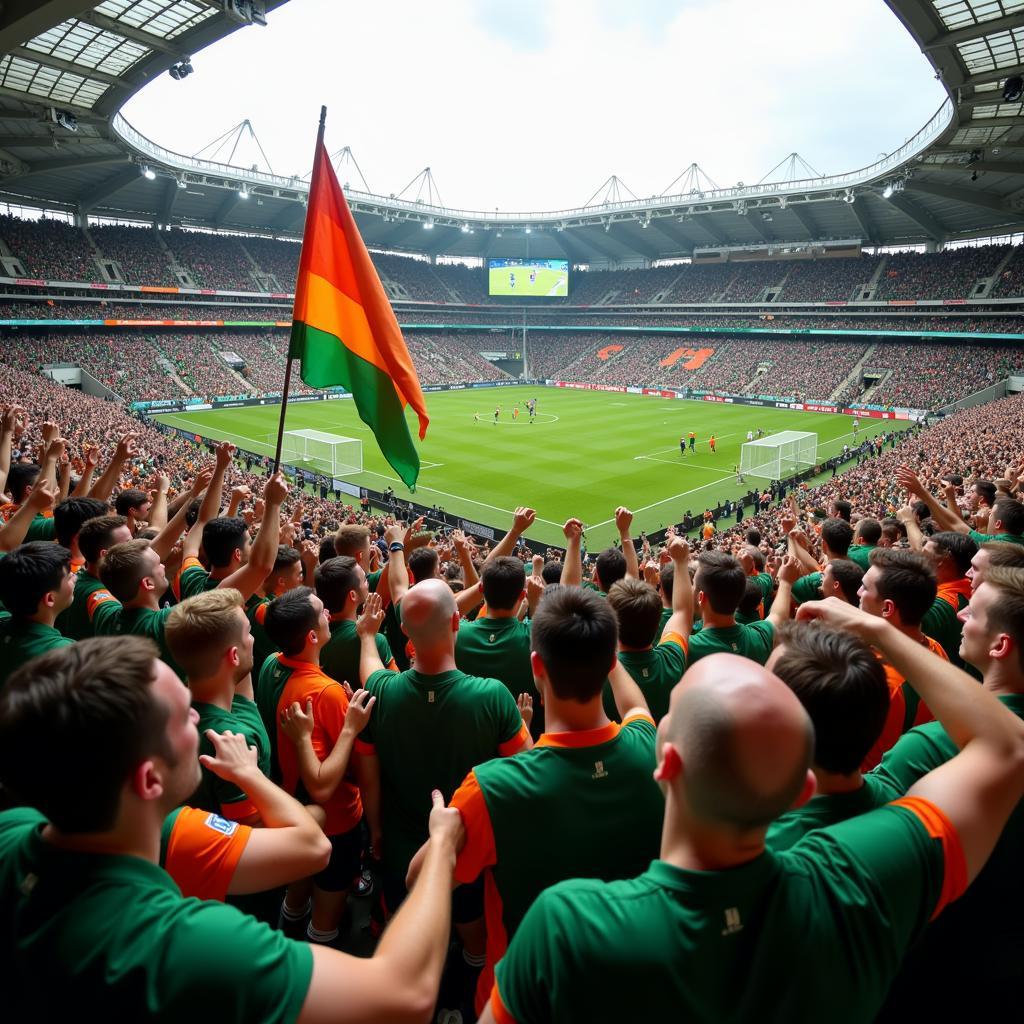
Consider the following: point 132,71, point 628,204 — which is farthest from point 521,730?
point 628,204

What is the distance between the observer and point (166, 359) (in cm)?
5541

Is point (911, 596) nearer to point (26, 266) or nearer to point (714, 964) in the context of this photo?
point (714, 964)

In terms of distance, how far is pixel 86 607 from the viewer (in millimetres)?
5375

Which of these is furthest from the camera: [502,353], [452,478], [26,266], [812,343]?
[502,353]

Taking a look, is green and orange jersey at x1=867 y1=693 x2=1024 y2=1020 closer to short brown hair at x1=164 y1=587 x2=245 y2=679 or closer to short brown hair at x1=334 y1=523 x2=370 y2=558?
short brown hair at x1=164 y1=587 x2=245 y2=679

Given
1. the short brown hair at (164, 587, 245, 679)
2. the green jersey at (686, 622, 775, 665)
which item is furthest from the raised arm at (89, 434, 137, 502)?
the green jersey at (686, 622, 775, 665)

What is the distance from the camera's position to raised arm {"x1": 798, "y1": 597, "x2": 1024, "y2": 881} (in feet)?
6.88

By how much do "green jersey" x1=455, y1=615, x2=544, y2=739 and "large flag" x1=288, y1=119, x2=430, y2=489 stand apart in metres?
2.96

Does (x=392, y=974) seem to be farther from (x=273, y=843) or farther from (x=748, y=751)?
(x=748, y=751)

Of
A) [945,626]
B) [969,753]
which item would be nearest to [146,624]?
[969,753]

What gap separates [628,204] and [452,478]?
5525 centimetres

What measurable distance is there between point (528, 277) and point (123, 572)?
88308 millimetres

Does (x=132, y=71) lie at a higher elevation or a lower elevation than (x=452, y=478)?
higher

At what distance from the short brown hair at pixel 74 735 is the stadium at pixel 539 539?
0.02 meters
